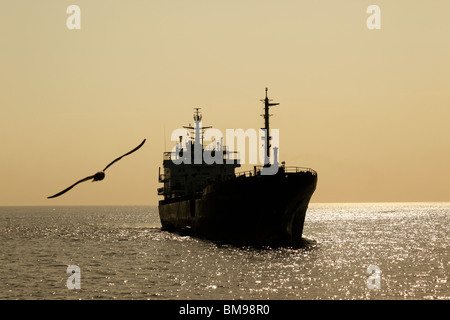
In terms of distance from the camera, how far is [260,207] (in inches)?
1917

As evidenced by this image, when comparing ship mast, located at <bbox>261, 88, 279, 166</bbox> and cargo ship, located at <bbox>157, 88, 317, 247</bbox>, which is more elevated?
ship mast, located at <bbox>261, 88, 279, 166</bbox>

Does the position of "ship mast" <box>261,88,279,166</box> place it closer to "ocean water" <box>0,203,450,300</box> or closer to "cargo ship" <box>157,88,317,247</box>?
"cargo ship" <box>157,88,317,247</box>

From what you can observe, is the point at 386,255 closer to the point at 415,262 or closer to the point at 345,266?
the point at 415,262

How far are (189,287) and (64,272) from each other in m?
10.9

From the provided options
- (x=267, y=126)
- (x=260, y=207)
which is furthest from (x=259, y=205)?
(x=267, y=126)

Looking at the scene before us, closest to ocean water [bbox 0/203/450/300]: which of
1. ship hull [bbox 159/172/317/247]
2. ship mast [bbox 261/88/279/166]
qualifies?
ship hull [bbox 159/172/317/247]

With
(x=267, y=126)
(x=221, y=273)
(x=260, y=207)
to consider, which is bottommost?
(x=221, y=273)

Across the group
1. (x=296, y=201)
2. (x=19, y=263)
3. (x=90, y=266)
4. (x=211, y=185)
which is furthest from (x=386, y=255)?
(x=19, y=263)

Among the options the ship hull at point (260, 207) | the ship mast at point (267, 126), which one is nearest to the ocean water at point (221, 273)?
the ship hull at point (260, 207)

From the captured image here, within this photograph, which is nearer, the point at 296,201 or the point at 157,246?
the point at 296,201

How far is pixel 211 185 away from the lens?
5462cm

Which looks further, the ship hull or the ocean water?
the ship hull

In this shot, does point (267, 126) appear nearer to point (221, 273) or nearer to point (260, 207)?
point (260, 207)

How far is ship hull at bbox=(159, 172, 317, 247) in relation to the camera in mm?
48812
